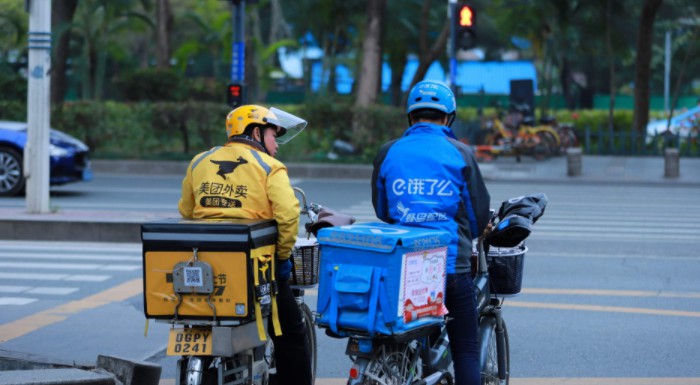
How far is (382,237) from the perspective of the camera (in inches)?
176

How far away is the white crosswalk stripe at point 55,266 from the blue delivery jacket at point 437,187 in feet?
17.2

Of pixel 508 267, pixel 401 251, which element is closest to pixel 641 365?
pixel 508 267

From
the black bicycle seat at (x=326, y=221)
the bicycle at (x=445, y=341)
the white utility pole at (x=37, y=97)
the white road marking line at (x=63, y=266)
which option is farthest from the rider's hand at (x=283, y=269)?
the white utility pole at (x=37, y=97)

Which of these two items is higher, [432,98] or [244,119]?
[432,98]

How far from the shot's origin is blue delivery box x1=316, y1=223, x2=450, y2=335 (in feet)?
14.7

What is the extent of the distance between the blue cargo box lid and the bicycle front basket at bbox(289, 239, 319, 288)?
2.93 feet

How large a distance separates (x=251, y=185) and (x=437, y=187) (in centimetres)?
93

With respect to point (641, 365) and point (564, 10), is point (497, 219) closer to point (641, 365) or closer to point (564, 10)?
point (641, 365)

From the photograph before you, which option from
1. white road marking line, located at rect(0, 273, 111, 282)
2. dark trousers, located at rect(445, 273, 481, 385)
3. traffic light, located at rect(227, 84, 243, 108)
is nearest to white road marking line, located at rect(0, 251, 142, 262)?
white road marking line, located at rect(0, 273, 111, 282)

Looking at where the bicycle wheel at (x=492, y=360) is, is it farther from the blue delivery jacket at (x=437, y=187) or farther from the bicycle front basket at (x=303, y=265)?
the bicycle front basket at (x=303, y=265)

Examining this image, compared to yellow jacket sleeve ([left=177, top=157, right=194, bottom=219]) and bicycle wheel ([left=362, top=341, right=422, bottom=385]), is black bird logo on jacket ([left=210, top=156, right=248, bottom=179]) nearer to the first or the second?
yellow jacket sleeve ([left=177, top=157, right=194, bottom=219])

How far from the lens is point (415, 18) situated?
126 feet

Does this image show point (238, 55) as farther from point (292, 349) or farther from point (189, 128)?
point (292, 349)

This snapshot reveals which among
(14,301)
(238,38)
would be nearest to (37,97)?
(14,301)
